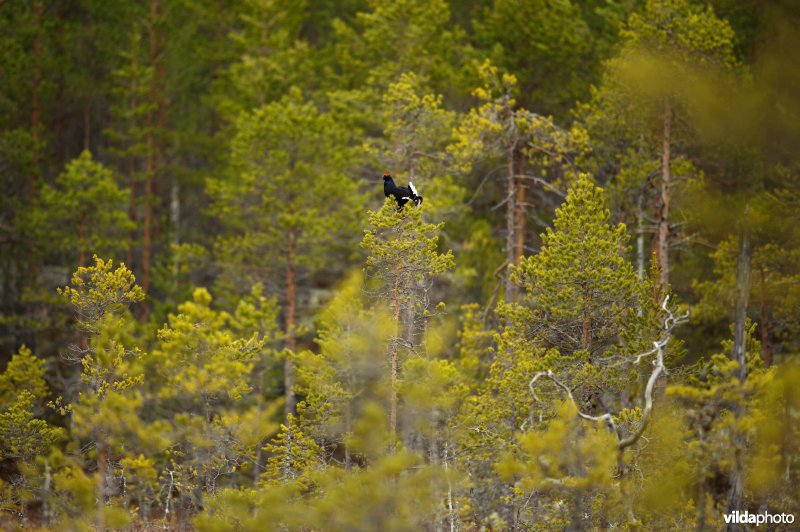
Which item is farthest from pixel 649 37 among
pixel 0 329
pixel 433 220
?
pixel 0 329

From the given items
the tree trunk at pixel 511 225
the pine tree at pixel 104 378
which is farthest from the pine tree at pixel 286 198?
the pine tree at pixel 104 378

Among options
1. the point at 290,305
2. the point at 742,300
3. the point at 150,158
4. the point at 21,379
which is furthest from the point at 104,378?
the point at 150,158

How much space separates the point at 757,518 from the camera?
18938 millimetres

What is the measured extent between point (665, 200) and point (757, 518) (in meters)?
8.06

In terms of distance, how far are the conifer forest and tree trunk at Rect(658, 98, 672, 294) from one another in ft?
0.33

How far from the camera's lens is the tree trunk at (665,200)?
2150cm

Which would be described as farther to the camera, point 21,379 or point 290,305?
point 290,305

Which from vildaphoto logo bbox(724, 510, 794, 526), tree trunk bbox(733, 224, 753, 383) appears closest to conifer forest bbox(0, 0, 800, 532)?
tree trunk bbox(733, 224, 753, 383)

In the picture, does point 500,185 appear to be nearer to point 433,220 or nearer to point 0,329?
point 433,220

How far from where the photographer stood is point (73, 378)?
1124 inches

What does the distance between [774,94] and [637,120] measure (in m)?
3.63

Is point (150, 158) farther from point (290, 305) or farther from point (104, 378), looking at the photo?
point (104, 378)

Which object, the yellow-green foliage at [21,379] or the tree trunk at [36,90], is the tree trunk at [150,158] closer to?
the tree trunk at [36,90]

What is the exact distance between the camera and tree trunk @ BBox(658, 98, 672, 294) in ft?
70.5
